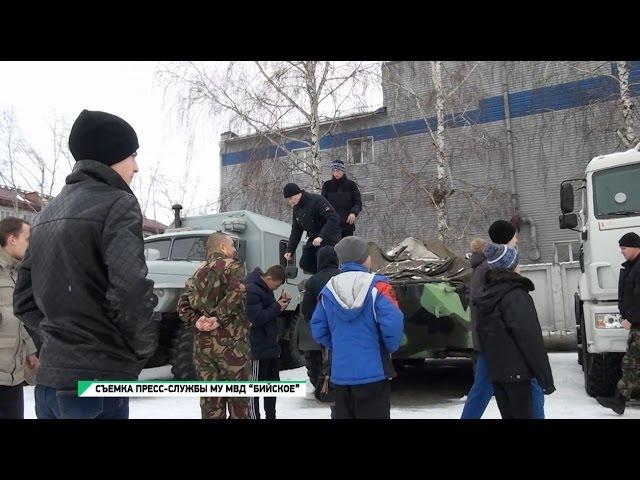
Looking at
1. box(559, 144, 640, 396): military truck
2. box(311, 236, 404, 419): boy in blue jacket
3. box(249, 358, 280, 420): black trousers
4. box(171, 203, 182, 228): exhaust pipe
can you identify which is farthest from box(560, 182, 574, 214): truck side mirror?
box(171, 203, 182, 228): exhaust pipe

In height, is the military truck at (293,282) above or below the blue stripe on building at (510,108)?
below

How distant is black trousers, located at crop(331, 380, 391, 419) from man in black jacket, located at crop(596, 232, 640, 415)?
2824mm

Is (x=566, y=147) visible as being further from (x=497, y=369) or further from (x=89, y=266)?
(x=89, y=266)

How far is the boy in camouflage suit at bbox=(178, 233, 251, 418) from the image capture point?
389cm

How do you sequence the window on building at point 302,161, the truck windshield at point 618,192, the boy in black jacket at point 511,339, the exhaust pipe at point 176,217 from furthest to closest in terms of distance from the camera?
the window on building at point 302,161, the exhaust pipe at point 176,217, the truck windshield at point 618,192, the boy in black jacket at point 511,339

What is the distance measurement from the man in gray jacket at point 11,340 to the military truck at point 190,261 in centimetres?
255

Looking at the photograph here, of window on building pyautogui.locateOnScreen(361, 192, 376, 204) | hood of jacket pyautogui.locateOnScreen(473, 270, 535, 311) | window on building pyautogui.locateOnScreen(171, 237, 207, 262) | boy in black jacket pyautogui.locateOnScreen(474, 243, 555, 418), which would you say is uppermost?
window on building pyautogui.locateOnScreen(361, 192, 376, 204)

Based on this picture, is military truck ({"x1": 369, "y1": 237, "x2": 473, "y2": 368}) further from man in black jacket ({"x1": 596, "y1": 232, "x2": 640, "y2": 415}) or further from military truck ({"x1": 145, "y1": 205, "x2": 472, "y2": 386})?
man in black jacket ({"x1": 596, "y1": 232, "x2": 640, "y2": 415})

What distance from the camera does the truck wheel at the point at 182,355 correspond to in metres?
6.45

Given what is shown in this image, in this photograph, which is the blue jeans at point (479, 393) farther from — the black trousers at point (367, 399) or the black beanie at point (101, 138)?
the black beanie at point (101, 138)

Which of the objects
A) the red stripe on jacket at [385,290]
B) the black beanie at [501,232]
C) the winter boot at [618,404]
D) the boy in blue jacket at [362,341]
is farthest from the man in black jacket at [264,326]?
the winter boot at [618,404]

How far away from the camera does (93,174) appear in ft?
7.24

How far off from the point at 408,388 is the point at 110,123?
5.65 meters
